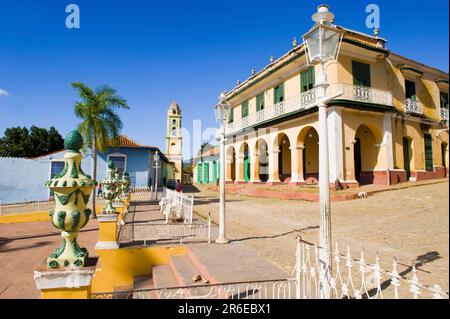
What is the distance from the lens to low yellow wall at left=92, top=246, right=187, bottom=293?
541cm

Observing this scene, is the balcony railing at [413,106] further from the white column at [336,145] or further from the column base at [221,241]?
the column base at [221,241]

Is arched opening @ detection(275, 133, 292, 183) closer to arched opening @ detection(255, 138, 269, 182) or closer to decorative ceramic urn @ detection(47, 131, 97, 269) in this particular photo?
arched opening @ detection(255, 138, 269, 182)

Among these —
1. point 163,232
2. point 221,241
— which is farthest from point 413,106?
point 163,232

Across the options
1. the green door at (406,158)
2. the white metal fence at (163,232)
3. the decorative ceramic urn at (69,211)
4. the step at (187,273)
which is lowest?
the step at (187,273)

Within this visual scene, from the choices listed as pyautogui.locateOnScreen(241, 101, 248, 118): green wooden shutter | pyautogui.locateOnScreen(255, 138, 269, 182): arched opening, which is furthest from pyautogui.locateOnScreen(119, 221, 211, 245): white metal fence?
pyautogui.locateOnScreen(241, 101, 248, 118): green wooden shutter

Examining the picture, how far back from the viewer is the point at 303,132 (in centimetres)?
1697

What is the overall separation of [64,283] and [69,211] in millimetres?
698

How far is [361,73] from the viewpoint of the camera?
15.5 metres

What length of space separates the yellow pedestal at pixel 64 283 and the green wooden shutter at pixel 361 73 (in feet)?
53.0

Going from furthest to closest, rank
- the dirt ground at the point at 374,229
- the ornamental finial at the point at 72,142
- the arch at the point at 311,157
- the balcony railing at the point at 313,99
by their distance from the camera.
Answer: the arch at the point at 311,157 < the balcony railing at the point at 313,99 < the dirt ground at the point at 374,229 < the ornamental finial at the point at 72,142

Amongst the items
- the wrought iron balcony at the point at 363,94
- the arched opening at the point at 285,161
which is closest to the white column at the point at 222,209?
the wrought iron balcony at the point at 363,94

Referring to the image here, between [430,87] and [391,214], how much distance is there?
1555cm

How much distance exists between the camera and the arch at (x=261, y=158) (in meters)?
21.5
